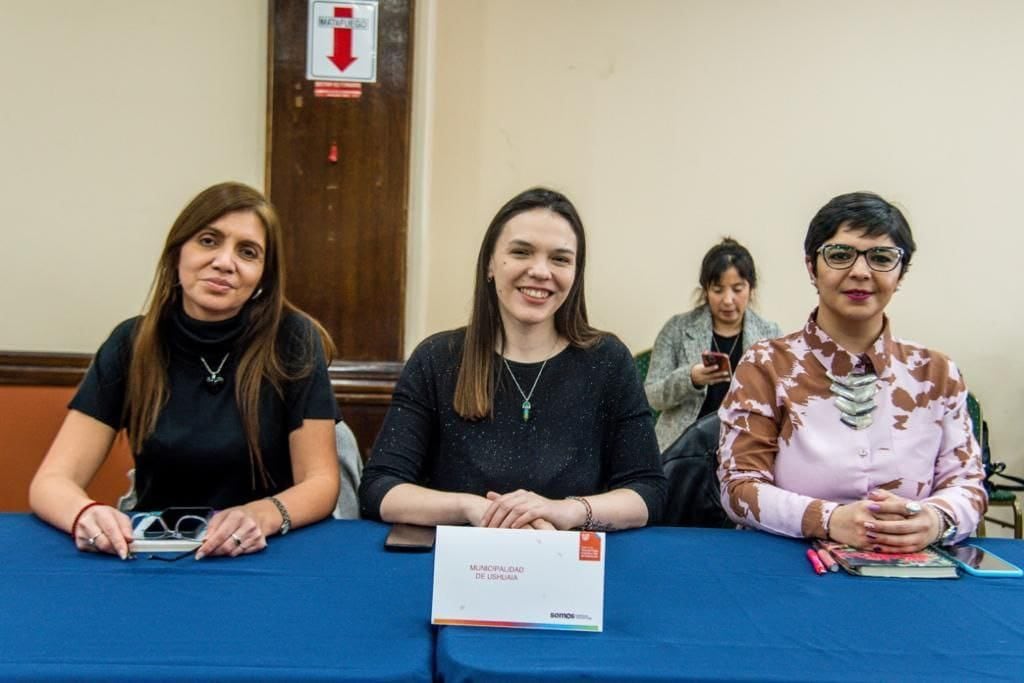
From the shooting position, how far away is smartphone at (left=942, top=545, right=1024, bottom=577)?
1.35 metres

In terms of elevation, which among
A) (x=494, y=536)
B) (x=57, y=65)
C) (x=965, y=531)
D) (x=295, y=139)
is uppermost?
(x=57, y=65)

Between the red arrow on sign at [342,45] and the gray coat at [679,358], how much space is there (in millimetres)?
1664

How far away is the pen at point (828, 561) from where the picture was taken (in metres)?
1.36

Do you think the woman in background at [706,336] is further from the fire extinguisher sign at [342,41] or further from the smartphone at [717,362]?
the fire extinguisher sign at [342,41]

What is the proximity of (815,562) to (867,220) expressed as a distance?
70 centimetres

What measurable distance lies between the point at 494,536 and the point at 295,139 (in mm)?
2057

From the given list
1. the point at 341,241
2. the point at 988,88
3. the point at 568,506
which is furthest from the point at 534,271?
the point at 988,88

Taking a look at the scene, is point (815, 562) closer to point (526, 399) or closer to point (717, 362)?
point (526, 399)

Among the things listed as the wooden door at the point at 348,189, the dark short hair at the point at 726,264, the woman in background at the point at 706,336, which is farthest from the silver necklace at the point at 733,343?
the wooden door at the point at 348,189

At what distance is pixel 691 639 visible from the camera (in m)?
1.06

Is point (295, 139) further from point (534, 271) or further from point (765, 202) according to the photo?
point (765, 202)

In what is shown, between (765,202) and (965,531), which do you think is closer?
(965,531)

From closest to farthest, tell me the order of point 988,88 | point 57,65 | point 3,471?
point 3,471 < point 57,65 < point 988,88

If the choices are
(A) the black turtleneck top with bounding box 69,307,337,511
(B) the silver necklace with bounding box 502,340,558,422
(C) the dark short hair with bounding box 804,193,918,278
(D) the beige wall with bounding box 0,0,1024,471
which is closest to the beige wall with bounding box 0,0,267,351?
(D) the beige wall with bounding box 0,0,1024,471
